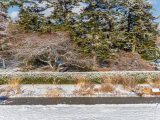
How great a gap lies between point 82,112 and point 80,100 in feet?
15.3

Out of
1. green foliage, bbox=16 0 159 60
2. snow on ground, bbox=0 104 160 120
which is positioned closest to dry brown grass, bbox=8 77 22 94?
snow on ground, bbox=0 104 160 120

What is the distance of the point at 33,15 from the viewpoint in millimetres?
36625

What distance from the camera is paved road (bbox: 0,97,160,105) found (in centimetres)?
2061

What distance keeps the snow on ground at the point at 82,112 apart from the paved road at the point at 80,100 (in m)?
1.66

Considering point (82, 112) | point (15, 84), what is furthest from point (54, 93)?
point (82, 112)

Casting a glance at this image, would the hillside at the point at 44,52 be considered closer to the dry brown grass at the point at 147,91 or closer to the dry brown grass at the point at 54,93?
the dry brown grass at the point at 54,93

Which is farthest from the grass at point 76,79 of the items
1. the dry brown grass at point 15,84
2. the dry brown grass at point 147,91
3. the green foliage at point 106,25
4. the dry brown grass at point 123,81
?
the green foliage at point 106,25

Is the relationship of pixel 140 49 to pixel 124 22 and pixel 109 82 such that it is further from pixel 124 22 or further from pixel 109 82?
pixel 109 82

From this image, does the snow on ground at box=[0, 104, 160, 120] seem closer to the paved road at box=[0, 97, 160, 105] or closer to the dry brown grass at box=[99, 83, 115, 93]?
the paved road at box=[0, 97, 160, 105]

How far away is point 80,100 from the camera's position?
2150 cm

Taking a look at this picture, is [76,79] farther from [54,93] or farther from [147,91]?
[147,91]

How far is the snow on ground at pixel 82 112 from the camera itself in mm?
15633

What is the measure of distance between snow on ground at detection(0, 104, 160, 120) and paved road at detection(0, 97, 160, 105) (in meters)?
1.66

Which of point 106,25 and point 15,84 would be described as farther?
point 106,25
